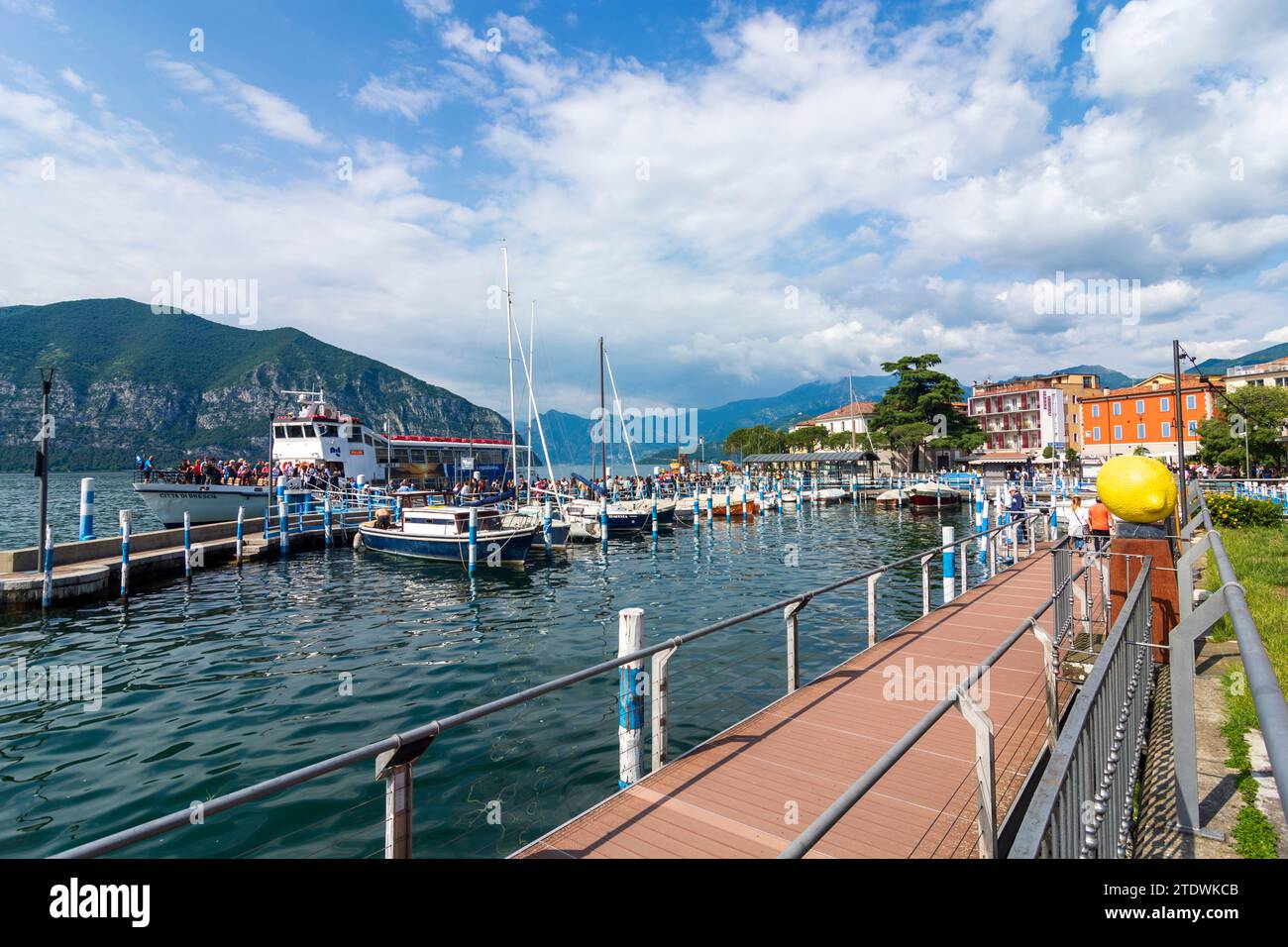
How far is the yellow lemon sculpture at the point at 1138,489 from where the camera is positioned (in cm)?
830

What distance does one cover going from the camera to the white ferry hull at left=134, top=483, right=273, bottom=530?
3431 centimetres

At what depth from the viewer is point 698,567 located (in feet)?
87.2

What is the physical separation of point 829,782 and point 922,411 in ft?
278

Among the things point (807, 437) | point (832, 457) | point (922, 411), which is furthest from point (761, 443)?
point (832, 457)

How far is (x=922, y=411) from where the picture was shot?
8212cm

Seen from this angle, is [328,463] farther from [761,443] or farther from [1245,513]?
[761,443]

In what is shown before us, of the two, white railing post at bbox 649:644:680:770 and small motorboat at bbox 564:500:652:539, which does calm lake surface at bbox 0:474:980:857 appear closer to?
white railing post at bbox 649:644:680:770

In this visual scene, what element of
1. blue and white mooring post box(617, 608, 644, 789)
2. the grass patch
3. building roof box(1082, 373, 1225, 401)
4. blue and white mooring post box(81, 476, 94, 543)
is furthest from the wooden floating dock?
building roof box(1082, 373, 1225, 401)

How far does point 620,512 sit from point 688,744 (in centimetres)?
2903

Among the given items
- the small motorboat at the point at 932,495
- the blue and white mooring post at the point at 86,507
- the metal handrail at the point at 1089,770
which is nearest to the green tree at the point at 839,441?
the small motorboat at the point at 932,495

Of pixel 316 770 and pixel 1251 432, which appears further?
pixel 1251 432

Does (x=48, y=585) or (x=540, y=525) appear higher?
(x=540, y=525)

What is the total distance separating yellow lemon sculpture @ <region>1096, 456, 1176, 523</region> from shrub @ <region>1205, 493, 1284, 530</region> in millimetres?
16590
